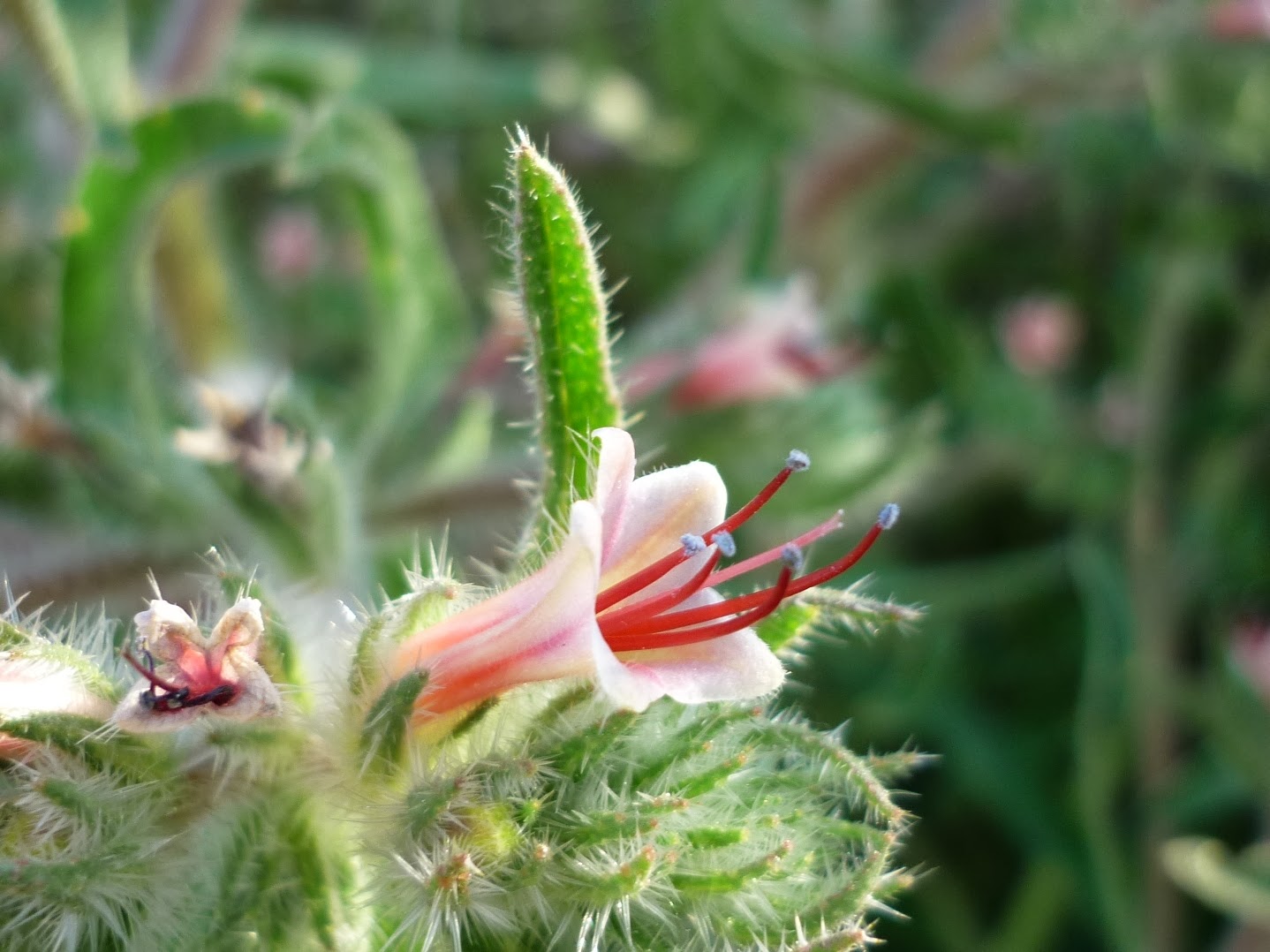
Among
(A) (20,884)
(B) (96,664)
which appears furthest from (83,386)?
(A) (20,884)

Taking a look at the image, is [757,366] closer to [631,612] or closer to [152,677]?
[631,612]

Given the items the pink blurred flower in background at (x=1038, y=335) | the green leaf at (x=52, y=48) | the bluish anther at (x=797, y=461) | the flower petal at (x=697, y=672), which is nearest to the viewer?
the flower petal at (x=697, y=672)

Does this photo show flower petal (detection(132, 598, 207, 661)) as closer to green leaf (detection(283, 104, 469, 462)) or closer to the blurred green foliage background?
the blurred green foliage background

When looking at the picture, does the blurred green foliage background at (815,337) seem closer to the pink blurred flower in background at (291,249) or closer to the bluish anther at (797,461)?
the pink blurred flower in background at (291,249)

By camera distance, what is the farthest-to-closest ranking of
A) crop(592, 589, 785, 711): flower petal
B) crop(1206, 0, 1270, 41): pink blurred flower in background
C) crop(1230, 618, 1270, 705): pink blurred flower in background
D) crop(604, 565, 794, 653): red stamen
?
1. crop(1206, 0, 1270, 41): pink blurred flower in background
2. crop(1230, 618, 1270, 705): pink blurred flower in background
3. crop(604, 565, 794, 653): red stamen
4. crop(592, 589, 785, 711): flower petal

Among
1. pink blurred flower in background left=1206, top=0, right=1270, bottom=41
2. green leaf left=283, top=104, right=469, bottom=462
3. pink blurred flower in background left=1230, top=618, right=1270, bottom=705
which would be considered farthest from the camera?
pink blurred flower in background left=1206, top=0, right=1270, bottom=41

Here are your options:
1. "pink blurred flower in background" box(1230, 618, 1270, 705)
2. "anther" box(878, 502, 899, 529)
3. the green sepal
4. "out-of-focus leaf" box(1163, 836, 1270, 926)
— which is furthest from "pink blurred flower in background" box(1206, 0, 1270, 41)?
the green sepal

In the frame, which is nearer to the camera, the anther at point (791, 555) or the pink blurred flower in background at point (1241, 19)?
the anther at point (791, 555)

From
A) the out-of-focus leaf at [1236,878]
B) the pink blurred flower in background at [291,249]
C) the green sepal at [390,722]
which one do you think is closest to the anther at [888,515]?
the green sepal at [390,722]
